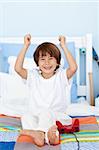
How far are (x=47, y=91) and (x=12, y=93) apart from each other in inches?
20.1

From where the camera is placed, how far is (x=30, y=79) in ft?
6.22

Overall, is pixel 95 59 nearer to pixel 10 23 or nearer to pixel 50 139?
pixel 10 23

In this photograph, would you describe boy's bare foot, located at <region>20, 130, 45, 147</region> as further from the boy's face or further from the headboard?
the headboard

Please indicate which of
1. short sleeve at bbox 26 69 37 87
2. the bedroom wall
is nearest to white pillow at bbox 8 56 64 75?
the bedroom wall

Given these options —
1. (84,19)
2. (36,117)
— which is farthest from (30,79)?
(84,19)

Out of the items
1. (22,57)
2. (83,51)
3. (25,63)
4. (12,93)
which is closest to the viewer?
(22,57)

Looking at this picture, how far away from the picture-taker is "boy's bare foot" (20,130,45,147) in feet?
4.50

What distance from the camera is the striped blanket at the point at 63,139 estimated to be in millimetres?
1327

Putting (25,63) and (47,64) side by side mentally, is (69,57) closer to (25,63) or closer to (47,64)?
(47,64)

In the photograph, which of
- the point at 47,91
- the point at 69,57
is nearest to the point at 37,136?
the point at 47,91

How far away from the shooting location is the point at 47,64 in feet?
6.05

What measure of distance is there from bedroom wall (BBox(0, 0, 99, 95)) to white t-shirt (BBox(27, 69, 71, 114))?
933mm

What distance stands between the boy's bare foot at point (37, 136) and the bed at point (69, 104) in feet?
0.07

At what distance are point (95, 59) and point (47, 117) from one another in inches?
51.2
